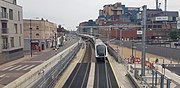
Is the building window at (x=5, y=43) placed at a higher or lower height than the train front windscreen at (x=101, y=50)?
higher

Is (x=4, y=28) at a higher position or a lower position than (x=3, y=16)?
lower

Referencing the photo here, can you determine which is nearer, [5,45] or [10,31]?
[5,45]

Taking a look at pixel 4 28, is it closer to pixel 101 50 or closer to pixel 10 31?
pixel 10 31

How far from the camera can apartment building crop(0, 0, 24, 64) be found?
32750 mm

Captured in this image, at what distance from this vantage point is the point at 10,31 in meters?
35.4

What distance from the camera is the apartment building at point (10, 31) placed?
32750 mm

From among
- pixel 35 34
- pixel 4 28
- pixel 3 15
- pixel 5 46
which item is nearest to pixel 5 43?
pixel 5 46

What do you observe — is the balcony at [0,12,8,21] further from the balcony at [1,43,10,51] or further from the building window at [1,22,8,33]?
the balcony at [1,43,10,51]

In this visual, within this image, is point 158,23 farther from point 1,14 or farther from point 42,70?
point 42,70

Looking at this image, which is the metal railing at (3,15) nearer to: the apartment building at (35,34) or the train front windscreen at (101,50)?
the train front windscreen at (101,50)

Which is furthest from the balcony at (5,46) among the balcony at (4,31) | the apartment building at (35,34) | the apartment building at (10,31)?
the apartment building at (35,34)

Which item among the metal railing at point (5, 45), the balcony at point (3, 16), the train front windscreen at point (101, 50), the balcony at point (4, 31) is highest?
the balcony at point (3, 16)

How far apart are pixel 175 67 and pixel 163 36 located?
6334 cm

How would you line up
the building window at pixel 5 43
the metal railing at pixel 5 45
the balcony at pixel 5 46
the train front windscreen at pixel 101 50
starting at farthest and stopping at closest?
the building window at pixel 5 43, the metal railing at pixel 5 45, the balcony at pixel 5 46, the train front windscreen at pixel 101 50
